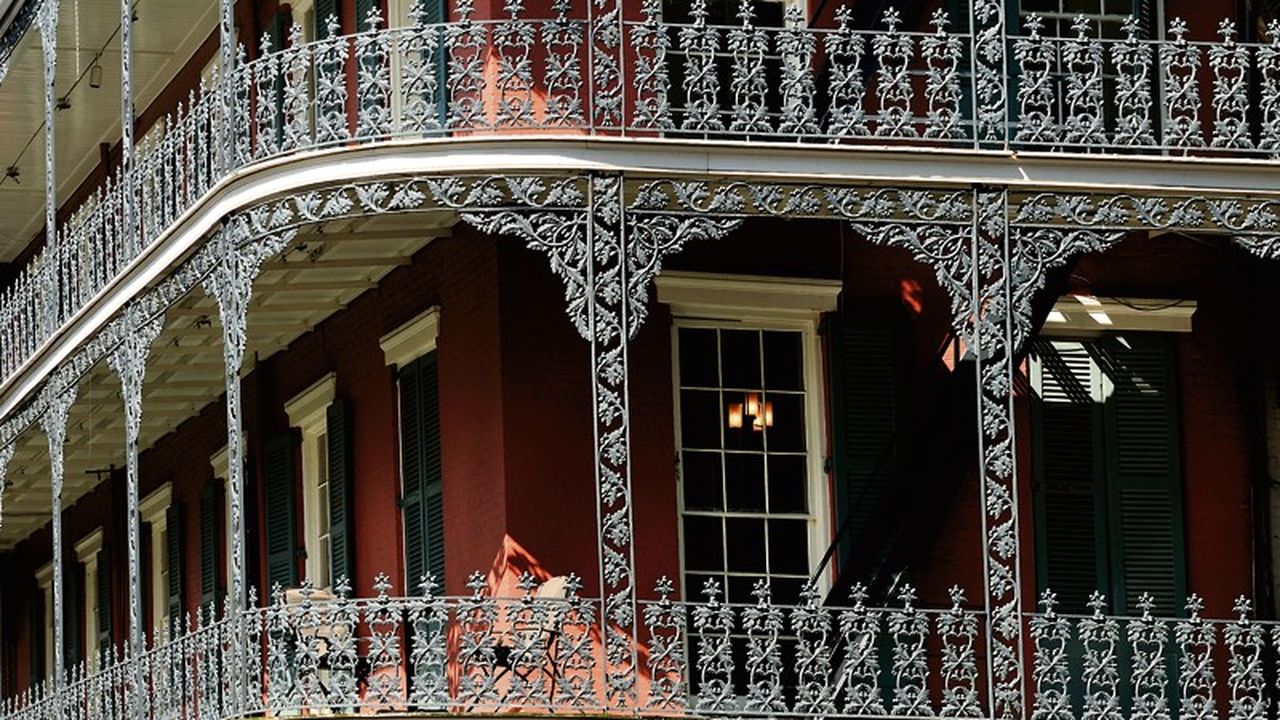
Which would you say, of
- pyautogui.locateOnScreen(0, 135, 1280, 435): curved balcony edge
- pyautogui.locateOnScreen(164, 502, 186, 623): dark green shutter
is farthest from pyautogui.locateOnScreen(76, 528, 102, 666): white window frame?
pyautogui.locateOnScreen(0, 135, 1280, 435): curved balcony edge

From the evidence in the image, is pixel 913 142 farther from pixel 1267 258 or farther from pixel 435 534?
pixel 435 534

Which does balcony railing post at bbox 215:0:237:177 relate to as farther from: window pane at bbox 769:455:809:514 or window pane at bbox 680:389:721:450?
window pane at bbox 769:455:809:514

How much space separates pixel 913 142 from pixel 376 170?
348 centimetres

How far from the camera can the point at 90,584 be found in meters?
31.9

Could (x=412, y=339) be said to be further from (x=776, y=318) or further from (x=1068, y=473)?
(x=1068, y=473)

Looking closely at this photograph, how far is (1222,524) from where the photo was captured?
23078 mm

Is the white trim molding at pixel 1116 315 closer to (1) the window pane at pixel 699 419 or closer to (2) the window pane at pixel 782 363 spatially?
(2) the window pane at pixel 782 363

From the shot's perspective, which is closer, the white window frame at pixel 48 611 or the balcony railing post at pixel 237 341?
the balcony railing post at pixel 237 341

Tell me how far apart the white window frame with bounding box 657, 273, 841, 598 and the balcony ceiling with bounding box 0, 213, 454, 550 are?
164 centimetres

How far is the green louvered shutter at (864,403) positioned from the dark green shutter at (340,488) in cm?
378

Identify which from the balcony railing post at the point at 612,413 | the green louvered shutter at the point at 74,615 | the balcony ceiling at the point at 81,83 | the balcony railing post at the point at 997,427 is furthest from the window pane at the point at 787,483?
the green louvered shutter at the point at 74,615

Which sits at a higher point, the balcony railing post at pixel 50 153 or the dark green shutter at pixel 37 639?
the balcony railing post at pixel 50 153

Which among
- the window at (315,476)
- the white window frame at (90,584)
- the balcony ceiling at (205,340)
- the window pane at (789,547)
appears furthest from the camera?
the white window frame at (90,584)

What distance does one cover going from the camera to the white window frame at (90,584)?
103 ft
